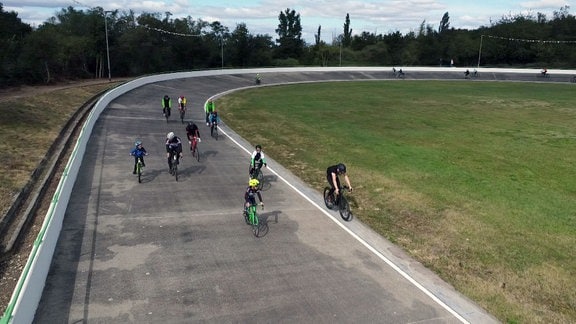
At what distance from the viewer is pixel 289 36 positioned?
12412 cm

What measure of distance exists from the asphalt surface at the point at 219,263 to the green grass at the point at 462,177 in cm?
121

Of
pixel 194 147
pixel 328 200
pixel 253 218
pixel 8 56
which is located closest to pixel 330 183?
pixel 328 200

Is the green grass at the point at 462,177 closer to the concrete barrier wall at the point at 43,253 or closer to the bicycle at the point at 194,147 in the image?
the bicycle at the point at 194,147

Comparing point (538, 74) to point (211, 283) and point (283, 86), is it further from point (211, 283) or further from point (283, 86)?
point (211, 283)

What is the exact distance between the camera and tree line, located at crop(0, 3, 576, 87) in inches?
2191

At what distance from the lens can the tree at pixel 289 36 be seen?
399ft

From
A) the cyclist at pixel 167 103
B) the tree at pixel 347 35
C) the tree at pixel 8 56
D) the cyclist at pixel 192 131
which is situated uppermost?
the tree at pixel 347 35

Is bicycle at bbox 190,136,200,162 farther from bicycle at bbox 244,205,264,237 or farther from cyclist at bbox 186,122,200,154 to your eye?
bicycle at bbox 244,205,264,237

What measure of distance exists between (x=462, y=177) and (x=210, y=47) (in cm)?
8526

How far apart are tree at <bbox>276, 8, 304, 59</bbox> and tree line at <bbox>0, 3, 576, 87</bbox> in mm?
279

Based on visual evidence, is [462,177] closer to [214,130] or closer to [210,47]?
[214,130]

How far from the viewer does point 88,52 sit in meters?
68.5

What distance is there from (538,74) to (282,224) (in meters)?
77.6

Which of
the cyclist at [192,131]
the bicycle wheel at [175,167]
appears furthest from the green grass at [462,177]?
the bicycle wheel at [175,167]
